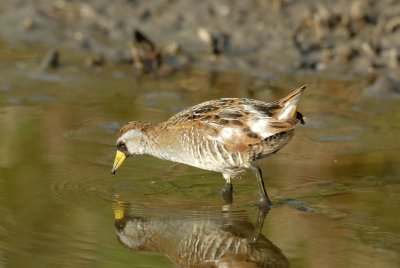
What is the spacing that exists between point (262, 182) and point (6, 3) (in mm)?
6961

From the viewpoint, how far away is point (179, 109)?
981 cm

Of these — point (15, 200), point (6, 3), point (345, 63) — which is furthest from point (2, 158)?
point (6, 3)

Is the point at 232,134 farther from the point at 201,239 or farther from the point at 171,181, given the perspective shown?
the point at 201,239

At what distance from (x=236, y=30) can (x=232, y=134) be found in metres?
4.91

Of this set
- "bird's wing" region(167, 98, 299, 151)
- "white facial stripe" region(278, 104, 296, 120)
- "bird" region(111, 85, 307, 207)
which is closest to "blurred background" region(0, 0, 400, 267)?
"bird" region(111, 85, 307, 207)

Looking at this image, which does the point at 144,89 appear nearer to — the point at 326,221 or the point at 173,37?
the point at 173,37

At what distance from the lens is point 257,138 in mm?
6957

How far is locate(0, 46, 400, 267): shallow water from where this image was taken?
6.26 metres

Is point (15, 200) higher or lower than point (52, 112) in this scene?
lower

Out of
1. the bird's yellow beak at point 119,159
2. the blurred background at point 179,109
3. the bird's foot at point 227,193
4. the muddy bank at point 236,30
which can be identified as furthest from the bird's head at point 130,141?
the muddy bank at point 236,30

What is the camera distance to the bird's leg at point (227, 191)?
7.20 m

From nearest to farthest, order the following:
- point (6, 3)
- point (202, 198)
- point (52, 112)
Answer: point (202, 198)
point (52, 112)
point (6, 3)

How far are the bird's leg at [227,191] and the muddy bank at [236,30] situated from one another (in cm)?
387

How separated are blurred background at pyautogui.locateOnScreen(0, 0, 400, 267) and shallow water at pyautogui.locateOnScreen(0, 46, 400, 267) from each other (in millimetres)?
18
